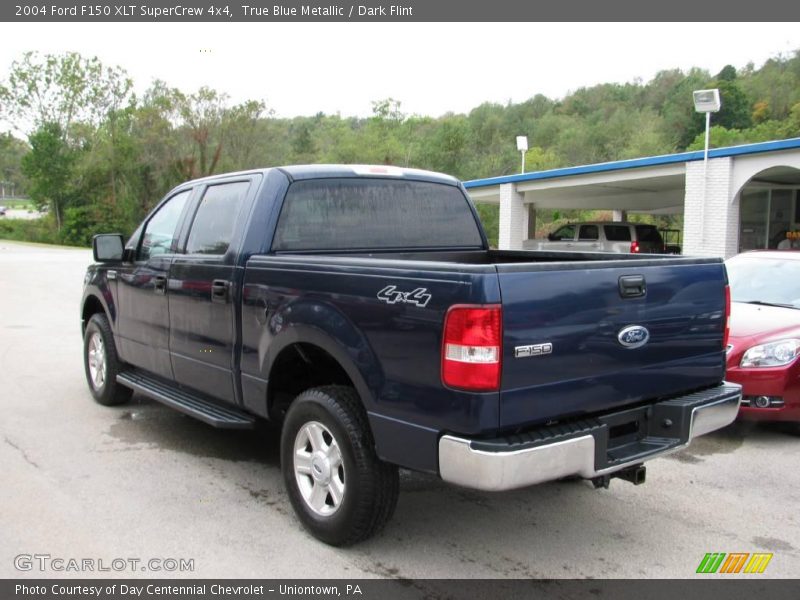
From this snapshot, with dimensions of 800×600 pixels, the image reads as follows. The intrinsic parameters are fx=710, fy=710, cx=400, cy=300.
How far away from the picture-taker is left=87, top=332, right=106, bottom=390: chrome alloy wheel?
644 cm

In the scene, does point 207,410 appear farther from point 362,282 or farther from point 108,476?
point 362,282

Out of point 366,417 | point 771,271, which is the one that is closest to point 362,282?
point 366,417

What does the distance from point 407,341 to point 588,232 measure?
759 inches

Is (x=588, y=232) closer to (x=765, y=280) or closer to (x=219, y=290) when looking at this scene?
(x=765, y=280)

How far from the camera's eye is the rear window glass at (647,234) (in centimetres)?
2072

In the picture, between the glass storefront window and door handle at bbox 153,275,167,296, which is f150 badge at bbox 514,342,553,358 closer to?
door handle at bbox 153,275,167,296

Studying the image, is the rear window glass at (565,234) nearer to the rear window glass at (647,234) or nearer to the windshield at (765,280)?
the rear window glass at (647,234)

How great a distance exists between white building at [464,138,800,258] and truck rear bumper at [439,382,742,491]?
39.4ft

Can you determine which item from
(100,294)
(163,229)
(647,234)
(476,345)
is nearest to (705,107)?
(647,234)

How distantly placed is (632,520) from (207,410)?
275 centimetres

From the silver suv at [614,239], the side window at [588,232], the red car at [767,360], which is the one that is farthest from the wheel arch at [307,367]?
the side window at [588,232]

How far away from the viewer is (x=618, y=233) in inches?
819

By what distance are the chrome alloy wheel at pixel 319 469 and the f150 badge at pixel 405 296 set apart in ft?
2.78

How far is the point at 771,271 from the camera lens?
718 centimetres
